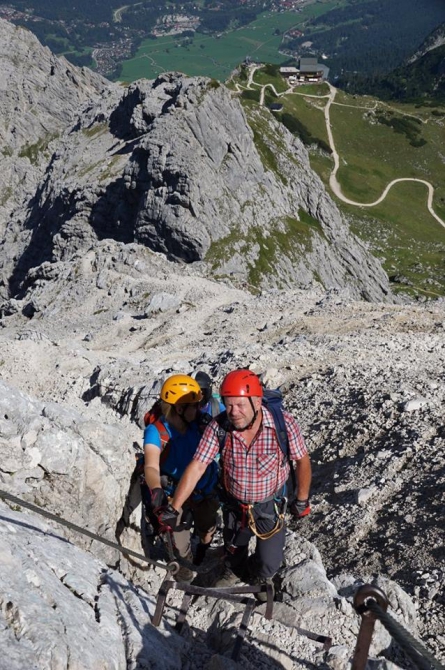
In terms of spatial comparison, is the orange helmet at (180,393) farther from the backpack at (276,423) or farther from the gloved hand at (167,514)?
the gloved hand at (167,514)

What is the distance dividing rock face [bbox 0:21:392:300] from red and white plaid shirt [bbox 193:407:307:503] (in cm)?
5662

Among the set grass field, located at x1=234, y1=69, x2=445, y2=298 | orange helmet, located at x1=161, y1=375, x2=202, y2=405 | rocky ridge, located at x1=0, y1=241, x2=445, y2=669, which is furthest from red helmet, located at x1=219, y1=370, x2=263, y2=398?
grass field, located at x1=234, y1=69, x2=445, y2=298

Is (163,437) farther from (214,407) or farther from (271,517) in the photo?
(271,517)

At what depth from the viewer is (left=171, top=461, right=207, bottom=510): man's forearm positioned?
8039 millimetres

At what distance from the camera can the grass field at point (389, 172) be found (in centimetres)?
13075

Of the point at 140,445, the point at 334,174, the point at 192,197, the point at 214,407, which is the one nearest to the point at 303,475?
the point at 214,407

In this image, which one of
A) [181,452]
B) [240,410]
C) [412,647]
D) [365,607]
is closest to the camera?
[412,647]

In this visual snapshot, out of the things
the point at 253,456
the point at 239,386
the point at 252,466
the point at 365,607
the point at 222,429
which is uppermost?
the point at 239,386

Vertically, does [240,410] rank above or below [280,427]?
above

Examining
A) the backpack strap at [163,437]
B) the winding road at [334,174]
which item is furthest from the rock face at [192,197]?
the winding road at [334,174]

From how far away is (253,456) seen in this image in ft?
26.3

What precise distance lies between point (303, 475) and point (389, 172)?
565 ft

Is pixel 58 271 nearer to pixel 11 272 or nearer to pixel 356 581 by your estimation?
pixel 11 272

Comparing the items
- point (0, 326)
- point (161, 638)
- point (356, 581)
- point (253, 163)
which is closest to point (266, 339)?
point (356, 581)
